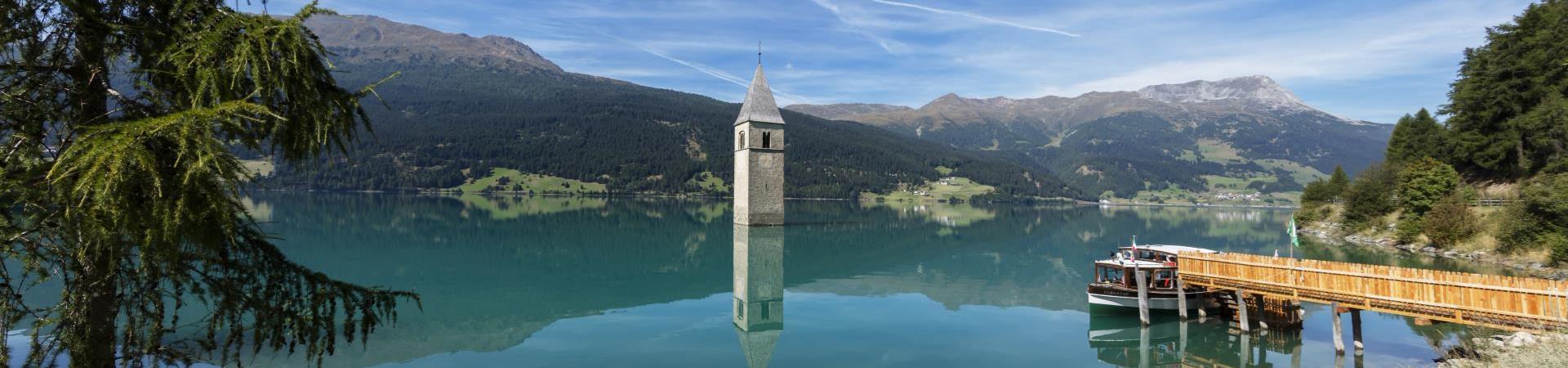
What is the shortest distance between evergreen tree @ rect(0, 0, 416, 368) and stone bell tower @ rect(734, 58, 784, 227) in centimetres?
6014

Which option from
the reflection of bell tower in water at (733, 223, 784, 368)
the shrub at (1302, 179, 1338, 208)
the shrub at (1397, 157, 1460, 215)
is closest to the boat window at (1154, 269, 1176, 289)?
the reflection of bell tower in water at (733, 223, 784, 368)

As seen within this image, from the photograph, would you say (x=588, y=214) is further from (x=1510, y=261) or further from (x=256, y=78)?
(x=256, y=78)

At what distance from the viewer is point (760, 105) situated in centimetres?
6769

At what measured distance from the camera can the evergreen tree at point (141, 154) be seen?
3951 millimetres

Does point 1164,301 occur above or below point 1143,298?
below

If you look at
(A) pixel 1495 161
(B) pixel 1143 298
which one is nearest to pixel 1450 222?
(A) pixel 1495 161

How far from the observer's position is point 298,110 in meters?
5.16

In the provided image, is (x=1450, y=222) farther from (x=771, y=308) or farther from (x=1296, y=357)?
(x=771, y=308)

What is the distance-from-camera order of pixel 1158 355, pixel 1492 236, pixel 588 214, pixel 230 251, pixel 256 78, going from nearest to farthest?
pixel 256 78 → pixel 230 251 → pixel 1158 355 → pixel 1492 236 → pixel 588 214

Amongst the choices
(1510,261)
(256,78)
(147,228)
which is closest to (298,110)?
(256,78)

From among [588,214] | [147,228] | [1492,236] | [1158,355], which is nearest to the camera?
[147,228]

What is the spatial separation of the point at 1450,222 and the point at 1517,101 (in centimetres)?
1372

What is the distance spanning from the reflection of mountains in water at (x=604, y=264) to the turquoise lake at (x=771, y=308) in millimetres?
158

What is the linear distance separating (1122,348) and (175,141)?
70.7 feet
